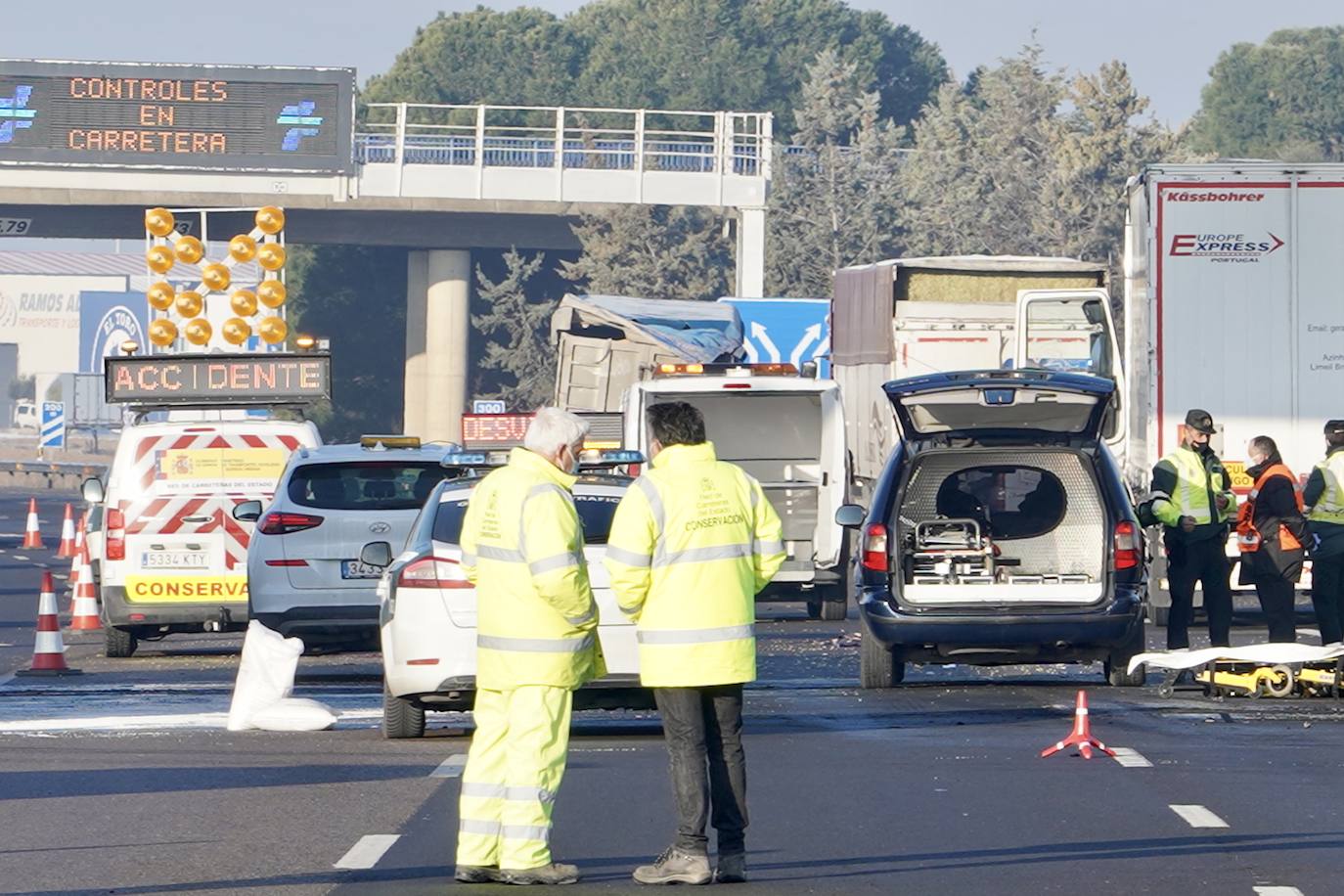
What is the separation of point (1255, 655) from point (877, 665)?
7.37 ft

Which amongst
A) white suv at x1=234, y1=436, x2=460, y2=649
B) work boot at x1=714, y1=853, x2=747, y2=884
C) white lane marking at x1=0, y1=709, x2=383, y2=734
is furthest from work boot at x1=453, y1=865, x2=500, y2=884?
white suv at x1=234, y1=436, x2=460, y2=649

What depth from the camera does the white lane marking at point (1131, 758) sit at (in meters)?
12.1

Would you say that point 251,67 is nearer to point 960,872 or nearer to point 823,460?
point 823,460

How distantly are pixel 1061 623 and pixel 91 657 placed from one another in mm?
7866

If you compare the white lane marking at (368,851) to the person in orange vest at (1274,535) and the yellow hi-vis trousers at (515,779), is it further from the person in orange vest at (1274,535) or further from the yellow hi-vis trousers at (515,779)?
the person in orange vest at (1274,535)

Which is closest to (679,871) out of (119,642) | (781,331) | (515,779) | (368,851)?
(515,779)

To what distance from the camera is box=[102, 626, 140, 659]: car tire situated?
63.9 ft

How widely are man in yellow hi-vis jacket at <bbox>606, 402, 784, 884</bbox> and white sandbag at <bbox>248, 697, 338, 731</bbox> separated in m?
5.33

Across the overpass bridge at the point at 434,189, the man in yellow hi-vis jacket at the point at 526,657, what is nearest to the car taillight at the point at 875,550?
the man in yellow hi-vis jacket at the point at 526,657

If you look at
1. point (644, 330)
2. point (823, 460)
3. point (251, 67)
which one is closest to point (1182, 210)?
point (823, 460)

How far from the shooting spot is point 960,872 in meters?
9.10

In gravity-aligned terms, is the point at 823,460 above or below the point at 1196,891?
above

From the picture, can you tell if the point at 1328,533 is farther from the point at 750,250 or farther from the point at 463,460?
the point at 750,250

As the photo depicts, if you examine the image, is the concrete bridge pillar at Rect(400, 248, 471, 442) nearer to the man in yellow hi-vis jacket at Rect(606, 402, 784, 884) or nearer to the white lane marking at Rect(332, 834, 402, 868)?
the white lane marking at Rect(332, 834, 402, 868)
